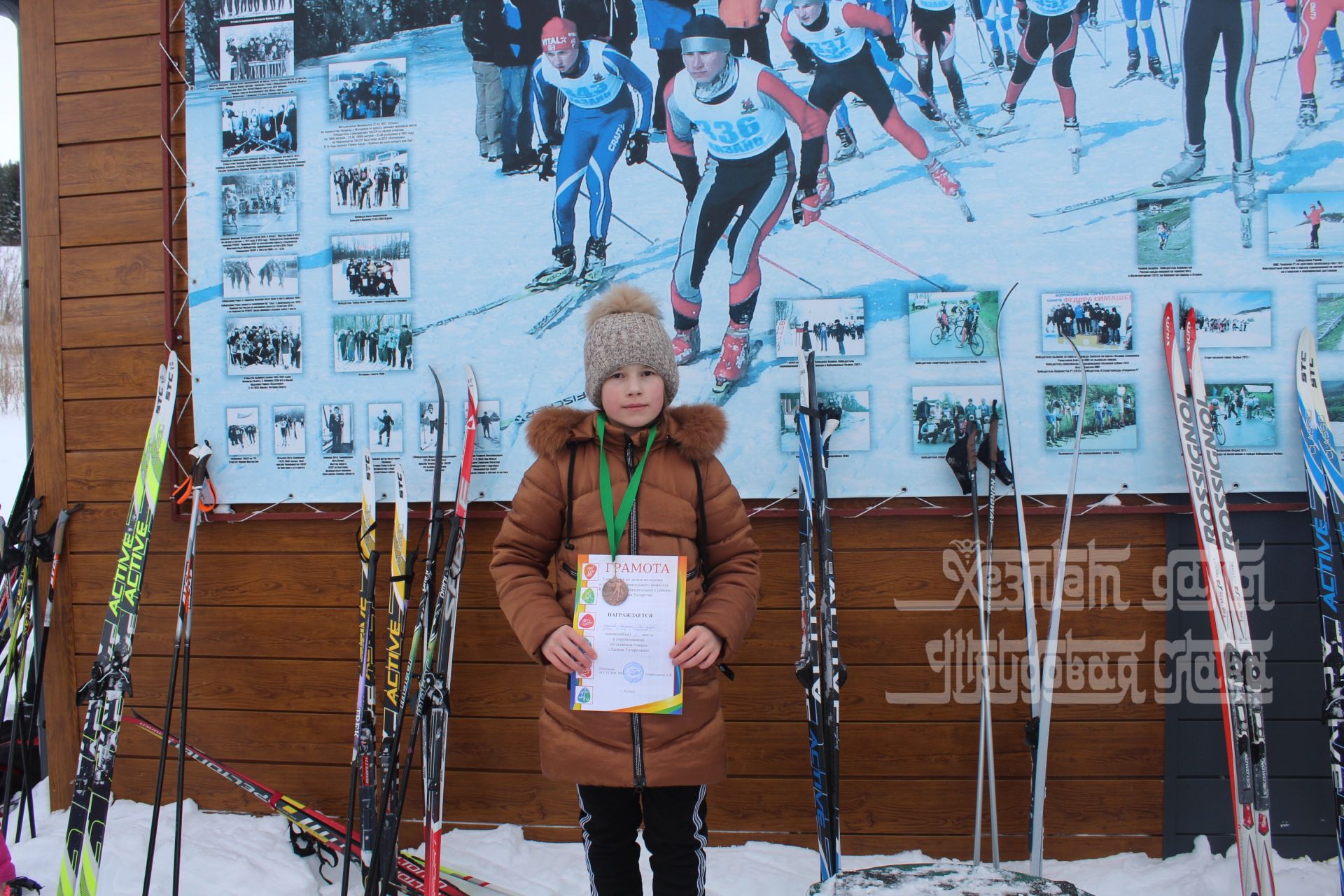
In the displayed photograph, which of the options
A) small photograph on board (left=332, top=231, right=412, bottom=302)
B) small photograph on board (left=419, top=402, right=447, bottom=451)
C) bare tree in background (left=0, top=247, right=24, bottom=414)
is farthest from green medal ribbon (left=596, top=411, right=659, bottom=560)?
bare tree in background (left=0, top=247, right=24, bottom=414)

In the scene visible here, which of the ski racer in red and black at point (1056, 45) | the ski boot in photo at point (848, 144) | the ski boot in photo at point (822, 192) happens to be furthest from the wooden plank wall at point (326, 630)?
the ski racer in red and black at point (1056, 45)

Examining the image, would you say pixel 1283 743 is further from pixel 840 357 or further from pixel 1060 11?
pixel 1060 11

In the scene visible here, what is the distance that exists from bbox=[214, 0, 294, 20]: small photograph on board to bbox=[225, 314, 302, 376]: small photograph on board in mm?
907

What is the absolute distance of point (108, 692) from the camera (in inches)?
76.5

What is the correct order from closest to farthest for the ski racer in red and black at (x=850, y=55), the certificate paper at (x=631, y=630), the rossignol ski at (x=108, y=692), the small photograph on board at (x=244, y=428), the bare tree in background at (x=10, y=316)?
the certificate paper at (x=631, y=630), the rossignol ski at (x=108, y=692), the ski racer in red and black at (x=850, y=55), the small photograph on board at (x=244, y=428), the bare tree in background at (x=10, y=316)

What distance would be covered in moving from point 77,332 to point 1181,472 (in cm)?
334

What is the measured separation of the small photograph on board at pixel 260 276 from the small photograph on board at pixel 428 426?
0.54 m

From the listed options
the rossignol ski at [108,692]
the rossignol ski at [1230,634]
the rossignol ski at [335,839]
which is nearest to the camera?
the rossignol ski at [1230,634]

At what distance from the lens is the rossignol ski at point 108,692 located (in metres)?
1.87

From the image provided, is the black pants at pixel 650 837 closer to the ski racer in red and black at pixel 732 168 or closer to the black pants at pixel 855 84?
the ski racer in red and black at pixel 732 168

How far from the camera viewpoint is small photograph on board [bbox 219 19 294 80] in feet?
7.52

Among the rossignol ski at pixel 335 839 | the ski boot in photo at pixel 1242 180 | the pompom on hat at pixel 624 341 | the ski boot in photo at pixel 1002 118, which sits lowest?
the rossignol ski at pixel 335 839

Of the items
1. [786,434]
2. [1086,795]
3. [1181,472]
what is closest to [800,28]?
[786,434]

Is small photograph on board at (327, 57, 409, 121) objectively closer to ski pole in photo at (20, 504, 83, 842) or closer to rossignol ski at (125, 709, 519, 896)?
ski pole in photo at (20, 504, 83, 842)
